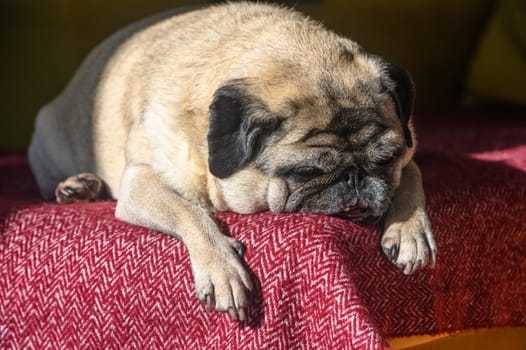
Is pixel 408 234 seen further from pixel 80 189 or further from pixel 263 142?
pixel 80 189

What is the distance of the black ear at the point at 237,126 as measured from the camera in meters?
2.04

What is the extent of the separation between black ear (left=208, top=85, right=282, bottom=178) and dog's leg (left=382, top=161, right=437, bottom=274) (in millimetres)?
396

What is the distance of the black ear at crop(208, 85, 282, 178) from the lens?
6.68ft

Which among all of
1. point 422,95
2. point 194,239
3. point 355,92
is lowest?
point 422,95

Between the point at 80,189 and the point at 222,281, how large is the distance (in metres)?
1.04

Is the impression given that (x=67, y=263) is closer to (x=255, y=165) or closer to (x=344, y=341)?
(x=255, y=165)

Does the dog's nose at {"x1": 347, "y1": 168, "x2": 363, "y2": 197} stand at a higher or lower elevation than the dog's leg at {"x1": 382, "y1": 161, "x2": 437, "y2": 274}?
higher

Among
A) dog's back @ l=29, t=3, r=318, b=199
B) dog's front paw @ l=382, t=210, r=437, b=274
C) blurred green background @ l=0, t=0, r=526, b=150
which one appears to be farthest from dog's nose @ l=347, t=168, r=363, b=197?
blurred green background @ l=0, t=0, r=526, b=150

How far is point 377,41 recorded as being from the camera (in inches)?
179

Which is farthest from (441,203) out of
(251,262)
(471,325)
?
(251,262)

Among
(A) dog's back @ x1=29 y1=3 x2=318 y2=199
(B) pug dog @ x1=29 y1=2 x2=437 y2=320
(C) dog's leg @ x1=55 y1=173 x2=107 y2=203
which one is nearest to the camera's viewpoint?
(B) pug dog @ x1=29 y1=2 x2=437 y2=320

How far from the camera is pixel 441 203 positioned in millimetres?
2410

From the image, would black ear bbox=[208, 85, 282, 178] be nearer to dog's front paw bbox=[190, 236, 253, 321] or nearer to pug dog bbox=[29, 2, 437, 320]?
pug dog bbox=[29, 2, 437, 320]

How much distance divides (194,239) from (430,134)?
79.3 inches
